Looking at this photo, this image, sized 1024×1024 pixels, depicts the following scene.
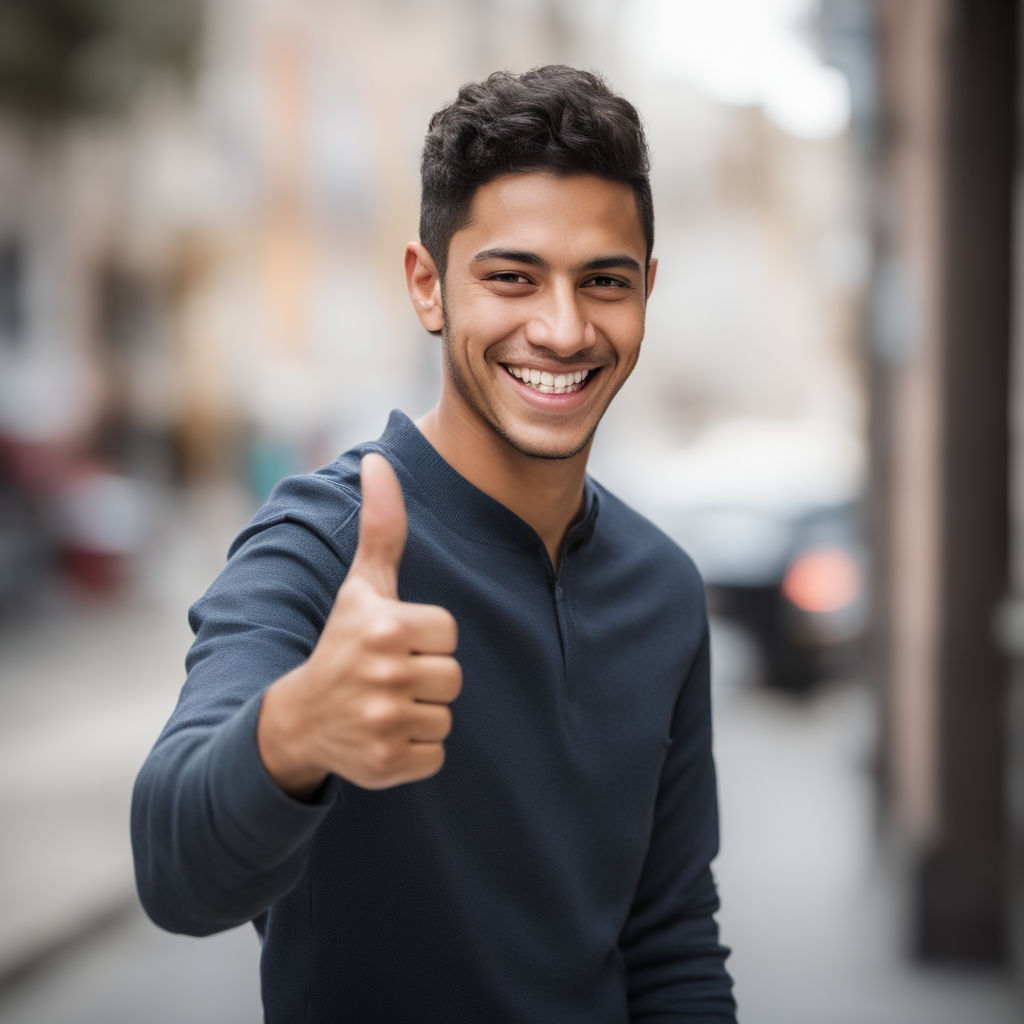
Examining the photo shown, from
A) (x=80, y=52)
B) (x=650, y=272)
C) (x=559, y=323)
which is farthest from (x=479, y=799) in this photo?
(x=80, y=52)

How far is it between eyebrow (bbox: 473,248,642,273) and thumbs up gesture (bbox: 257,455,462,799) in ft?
2.09

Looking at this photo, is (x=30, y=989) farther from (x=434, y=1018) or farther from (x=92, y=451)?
(x=92, y=451)

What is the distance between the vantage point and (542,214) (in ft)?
5.65

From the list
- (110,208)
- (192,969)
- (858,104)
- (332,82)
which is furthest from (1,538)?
(332,82)

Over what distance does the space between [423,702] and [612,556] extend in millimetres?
869

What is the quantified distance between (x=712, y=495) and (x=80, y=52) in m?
6.90

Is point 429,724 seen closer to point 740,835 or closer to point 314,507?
point 314,507

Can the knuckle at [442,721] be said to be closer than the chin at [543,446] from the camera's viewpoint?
Yes

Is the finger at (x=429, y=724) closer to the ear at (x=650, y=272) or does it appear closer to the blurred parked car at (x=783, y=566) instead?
the ear at (x=650, y=272)

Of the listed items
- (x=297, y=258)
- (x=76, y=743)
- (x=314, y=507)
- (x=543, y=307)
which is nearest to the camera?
(x=314, y=507)

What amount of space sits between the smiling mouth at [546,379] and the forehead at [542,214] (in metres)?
0.17

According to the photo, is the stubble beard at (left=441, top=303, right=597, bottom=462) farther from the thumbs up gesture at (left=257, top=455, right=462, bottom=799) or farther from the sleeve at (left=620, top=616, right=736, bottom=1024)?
the thumbs up gesture at (left=257, top=455, right=462, bottom=799)

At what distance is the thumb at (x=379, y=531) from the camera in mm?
1309

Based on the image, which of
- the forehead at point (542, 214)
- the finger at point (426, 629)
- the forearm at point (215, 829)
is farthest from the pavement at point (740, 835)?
the finger at point (426, 629)
